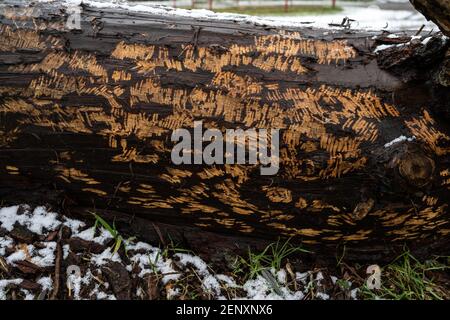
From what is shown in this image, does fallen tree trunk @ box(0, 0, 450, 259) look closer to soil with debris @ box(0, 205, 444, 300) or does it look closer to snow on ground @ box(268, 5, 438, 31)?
soil with debris @ box(0, 205, 444, 300)

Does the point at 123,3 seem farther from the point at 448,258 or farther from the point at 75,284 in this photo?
the point at 448,258

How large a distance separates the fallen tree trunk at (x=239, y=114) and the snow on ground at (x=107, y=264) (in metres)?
0.22

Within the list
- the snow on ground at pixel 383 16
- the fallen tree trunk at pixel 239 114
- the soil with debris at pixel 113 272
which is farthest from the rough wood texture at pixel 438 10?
the snow on ground at pixel 383 16

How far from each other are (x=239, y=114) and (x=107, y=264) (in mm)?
913

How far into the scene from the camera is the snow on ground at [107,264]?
6.33 feet

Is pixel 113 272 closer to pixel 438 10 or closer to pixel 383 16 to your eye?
pixel 438 10

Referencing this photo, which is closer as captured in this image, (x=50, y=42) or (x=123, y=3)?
(x=50, y=42)

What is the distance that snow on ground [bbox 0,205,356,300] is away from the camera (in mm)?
Result: 1931

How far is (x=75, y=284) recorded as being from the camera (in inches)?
75.7

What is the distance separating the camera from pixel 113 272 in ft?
6.46

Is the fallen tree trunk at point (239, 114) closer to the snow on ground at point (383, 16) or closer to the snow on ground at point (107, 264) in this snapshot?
the snow on ground at point (107, 264)

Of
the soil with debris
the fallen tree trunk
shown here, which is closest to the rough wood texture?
the fallen tree trunk
